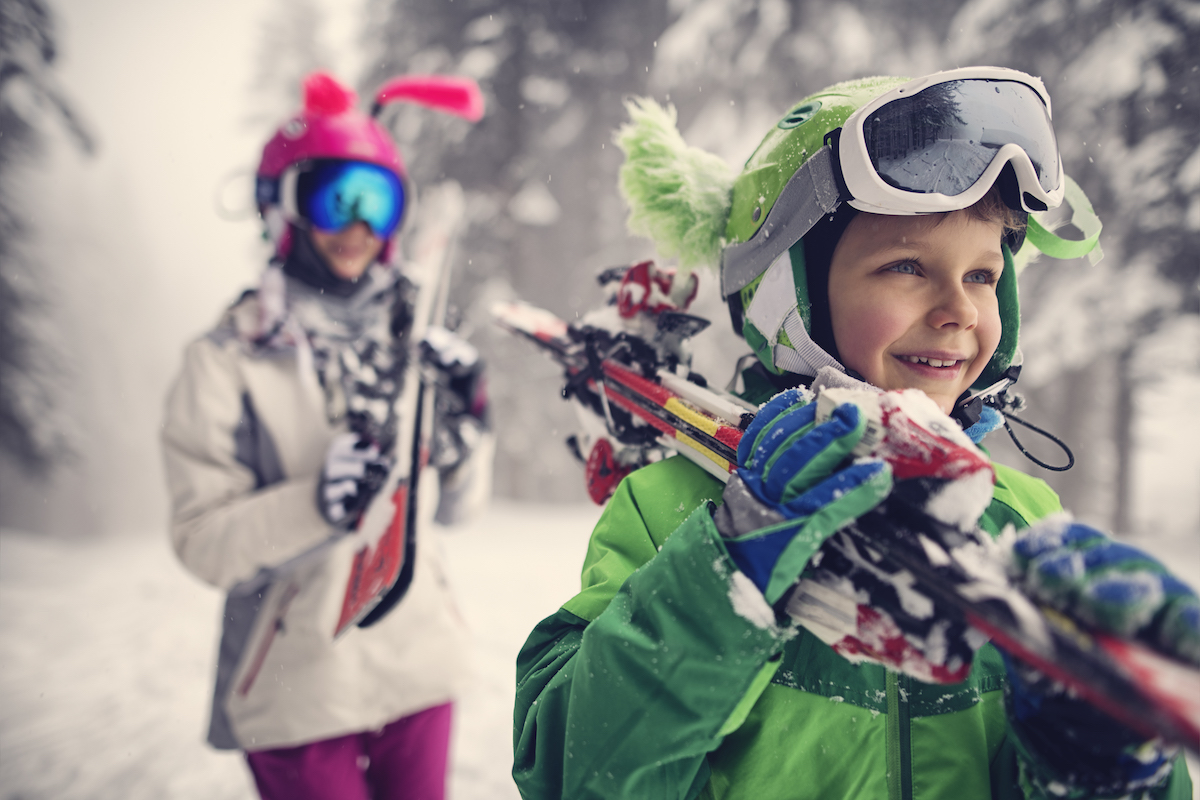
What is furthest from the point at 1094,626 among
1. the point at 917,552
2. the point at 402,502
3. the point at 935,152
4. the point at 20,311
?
the point at 20,311

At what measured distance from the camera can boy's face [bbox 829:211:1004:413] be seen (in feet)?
3.47

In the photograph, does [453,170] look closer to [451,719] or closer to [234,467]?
[234,467]

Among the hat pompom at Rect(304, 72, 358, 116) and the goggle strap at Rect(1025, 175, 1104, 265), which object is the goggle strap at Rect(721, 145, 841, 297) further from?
the hat pompom at Rect(304, 72, 358, 116)

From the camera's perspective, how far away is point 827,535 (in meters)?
0.71

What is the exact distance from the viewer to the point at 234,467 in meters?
2.13

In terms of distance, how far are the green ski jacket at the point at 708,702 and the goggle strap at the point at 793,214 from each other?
57 cm

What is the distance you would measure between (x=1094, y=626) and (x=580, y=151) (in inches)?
351

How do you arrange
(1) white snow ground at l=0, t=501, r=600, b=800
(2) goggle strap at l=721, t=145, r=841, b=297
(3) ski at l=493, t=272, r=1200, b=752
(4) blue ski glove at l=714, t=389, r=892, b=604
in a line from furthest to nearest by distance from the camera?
(1) white snow ground at l=0, t=501, r=600, b=800, (2) goggle strap at l=721, t=145, r=841, b=297, (4) blue ski glove at l=714, t=389, r=892, b=604, (3) ski at l=493, t=272, r=1200, b=752

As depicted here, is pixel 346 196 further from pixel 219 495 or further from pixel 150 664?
pixel 150 664

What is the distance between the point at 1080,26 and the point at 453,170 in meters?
7.79

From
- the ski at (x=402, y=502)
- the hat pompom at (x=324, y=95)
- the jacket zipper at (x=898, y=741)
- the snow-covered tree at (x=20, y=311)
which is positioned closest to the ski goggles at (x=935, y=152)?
the jacket zipper at (x=898, y=741)

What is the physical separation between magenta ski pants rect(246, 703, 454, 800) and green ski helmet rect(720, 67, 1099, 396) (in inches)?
79.7

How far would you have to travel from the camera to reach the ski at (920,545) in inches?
20.4

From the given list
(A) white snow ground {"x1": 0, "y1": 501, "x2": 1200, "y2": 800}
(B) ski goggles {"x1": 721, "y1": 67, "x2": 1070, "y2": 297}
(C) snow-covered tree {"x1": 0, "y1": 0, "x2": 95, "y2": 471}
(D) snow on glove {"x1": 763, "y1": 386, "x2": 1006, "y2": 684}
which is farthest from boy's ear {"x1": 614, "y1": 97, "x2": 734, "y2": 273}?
(C) snow-covered tree {"x1": 0, "y1": 0, "x2": 95, "y2": 471}
